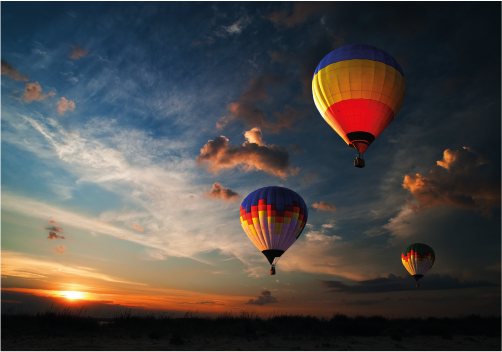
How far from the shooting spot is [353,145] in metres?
27.9

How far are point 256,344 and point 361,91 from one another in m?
21.8

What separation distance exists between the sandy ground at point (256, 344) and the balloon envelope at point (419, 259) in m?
37.3

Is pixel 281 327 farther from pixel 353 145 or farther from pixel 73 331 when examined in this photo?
pixel 353 145

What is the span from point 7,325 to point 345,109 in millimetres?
28247

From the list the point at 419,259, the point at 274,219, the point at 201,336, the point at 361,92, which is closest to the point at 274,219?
the point at 274,219

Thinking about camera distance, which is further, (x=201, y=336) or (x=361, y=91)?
(x=361, y=91)

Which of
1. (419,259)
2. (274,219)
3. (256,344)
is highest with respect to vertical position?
(274,219)

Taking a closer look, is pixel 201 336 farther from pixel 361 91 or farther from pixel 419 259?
pixel 419 259

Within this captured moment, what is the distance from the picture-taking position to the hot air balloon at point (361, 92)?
26828mm

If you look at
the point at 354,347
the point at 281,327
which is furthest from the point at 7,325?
the point at 354,347

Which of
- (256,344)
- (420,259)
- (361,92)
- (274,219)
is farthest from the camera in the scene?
(420,259)

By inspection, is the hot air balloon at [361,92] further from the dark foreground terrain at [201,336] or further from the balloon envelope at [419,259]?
the balloon envelope at [419,259]

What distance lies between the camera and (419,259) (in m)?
56.0

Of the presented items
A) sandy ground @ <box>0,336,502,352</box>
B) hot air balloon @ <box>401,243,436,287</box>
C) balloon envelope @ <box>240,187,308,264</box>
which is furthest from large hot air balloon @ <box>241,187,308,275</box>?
hot air balloon @ <box>401,243,436,287</box>
